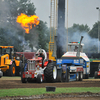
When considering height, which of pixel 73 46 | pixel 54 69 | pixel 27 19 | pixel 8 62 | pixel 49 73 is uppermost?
pixel 27 19

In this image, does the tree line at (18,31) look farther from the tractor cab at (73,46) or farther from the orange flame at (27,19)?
the tractor cab at (73,46)

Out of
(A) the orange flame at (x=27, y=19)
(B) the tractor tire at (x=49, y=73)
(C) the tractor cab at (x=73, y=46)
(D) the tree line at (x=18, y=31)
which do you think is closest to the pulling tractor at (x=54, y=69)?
(B) the tractor tire at (x=49, y=73)

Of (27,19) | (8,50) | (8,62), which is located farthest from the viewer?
(8,50)

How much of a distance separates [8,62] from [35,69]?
370 inches

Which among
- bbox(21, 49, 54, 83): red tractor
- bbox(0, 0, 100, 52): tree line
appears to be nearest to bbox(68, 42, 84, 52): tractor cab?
bbox(21, 49, 54, 83): red tractor

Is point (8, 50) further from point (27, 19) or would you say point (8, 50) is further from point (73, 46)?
point (73, 46)

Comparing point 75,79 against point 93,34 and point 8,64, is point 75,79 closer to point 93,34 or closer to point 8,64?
point 8,64

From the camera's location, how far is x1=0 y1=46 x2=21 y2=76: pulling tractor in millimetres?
31703

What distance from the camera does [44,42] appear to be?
51125mm

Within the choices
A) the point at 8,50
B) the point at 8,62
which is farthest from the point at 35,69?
the point at 8,50

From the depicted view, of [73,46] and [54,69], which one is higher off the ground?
[73,46]

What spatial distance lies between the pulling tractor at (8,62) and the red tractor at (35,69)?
26.2 feet

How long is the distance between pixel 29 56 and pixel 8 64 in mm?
6873

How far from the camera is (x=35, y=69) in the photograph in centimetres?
2352
